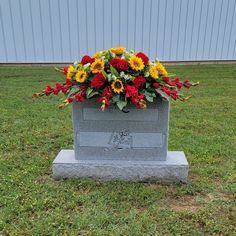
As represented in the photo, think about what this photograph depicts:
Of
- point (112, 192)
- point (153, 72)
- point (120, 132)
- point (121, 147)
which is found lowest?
point (112, 192)

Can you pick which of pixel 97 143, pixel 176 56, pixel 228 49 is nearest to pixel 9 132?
pixel 97 143

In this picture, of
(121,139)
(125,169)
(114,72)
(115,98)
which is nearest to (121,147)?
(121,139)

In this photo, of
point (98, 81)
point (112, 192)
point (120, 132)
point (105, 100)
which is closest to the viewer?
point (105, 100)

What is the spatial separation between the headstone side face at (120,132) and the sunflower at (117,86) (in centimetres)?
24

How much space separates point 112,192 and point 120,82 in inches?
41.2

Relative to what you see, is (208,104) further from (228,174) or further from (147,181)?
(147,181)

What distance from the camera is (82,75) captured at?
2889 millimetres

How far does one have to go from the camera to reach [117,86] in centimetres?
281

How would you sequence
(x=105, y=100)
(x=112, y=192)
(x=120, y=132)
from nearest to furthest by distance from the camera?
(x=105, y=100)
(x=112, y=192)
(x=120, y=132)

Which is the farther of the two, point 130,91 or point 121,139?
point 121,139

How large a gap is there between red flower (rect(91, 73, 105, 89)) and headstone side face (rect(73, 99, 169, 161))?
0.21 m

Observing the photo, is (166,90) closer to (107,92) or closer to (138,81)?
(138,81)

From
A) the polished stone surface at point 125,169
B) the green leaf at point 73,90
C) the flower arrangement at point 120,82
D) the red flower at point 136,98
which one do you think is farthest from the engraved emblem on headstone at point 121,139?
the green leaf at point 73,90

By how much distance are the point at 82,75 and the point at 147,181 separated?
1.26 meters
